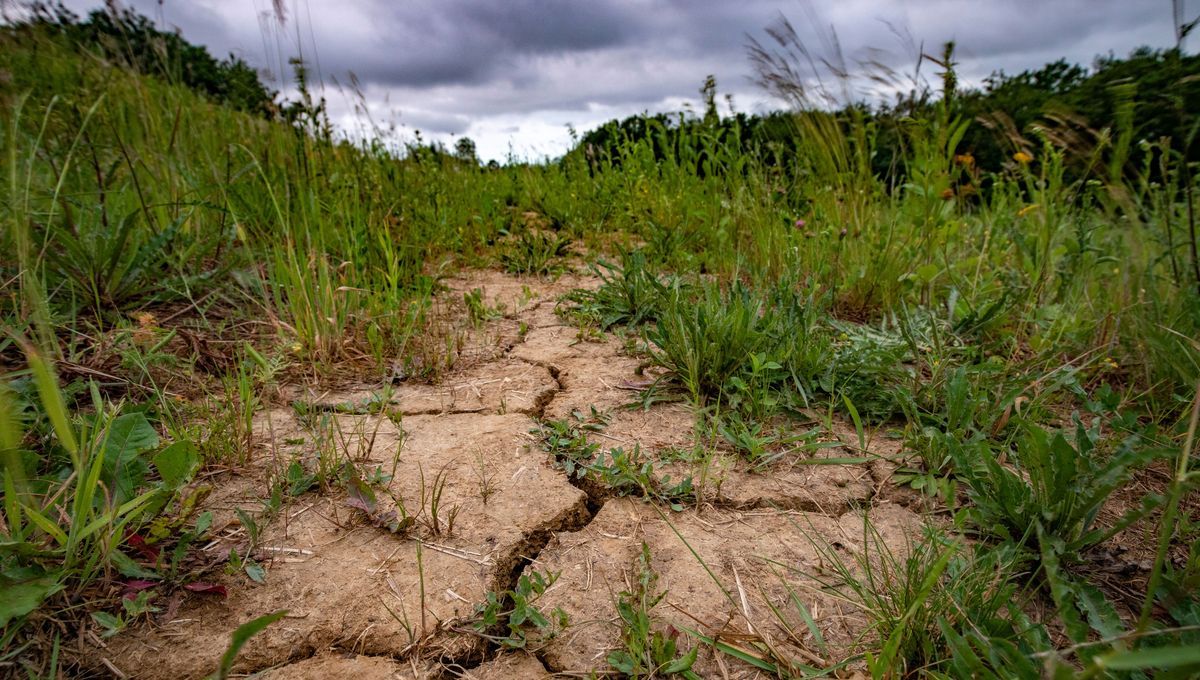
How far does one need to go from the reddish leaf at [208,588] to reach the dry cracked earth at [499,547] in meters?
0.01

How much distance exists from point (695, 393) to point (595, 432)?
330mm

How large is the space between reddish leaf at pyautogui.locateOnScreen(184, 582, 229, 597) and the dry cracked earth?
1 cm

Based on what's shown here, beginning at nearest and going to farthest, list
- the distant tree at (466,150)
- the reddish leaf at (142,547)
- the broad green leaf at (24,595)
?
1. the broad green leaf at (24,595)
2. the reddish leaf at (142,547)
3. the distant tree at (466,150)

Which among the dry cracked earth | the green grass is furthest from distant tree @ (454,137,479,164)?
the dry cracked earth

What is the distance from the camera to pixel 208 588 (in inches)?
44.9

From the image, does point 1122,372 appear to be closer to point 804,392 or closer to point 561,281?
point 804,392

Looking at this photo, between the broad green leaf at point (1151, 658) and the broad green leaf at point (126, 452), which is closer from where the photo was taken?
the broad green leaf at point (1151, 658)

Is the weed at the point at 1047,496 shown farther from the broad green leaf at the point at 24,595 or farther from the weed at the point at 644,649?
the broad green leaf at the point at 24,595

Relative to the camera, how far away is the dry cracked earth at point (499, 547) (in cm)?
108

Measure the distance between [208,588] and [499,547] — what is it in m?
0.55

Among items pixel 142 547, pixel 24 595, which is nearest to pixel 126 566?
pixel 142 547

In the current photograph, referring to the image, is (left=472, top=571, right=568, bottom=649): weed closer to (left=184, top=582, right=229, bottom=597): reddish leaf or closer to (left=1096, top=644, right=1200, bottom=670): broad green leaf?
(left=184, top=582, right=229, bottom=597): reddish leaf

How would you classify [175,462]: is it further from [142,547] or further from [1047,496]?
[1047,496]

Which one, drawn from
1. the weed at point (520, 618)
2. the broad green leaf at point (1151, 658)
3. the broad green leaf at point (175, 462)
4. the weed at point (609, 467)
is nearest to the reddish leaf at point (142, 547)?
the broad green leaf at point (175, 462)
